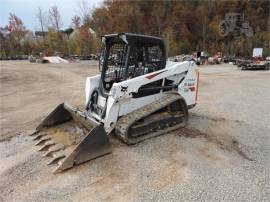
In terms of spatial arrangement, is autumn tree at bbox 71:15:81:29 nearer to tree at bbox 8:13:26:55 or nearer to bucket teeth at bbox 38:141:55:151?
tree at bbox 8:13:26:55

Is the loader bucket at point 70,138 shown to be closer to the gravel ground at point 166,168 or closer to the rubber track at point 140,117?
the gravel ground at point 166,168

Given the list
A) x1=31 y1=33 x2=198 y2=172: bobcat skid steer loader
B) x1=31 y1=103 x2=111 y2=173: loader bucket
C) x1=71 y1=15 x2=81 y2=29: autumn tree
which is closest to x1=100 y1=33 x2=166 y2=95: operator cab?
x1=31 y1=33 x2=198 y2=172: bobcat skid steer loader

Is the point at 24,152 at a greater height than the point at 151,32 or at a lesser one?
lesser

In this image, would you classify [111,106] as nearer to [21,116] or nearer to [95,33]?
[21,116]

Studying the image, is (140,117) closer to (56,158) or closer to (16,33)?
(56,158)

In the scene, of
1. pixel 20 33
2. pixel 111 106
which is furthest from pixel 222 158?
pixel 20 33

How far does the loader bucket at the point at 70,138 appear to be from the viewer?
3.68 m

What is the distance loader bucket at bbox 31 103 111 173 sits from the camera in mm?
3680

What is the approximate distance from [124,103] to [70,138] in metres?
1.11

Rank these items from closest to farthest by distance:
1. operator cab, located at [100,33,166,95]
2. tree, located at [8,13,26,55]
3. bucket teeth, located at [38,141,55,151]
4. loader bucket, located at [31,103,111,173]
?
loader bucket, located at [31,103,111,173], bucket teeth, located at [38,141,55,151], operator cab, located at [100,33,166,95], tree, located at [8,13,26,55]

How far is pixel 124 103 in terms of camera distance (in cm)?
434

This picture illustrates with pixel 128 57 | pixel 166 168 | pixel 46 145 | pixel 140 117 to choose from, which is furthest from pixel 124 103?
pixel 46 145

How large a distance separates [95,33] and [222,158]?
40.1m

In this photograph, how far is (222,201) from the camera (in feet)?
9.56
